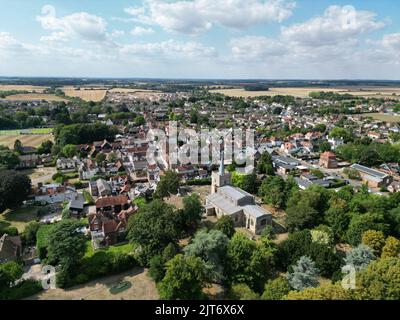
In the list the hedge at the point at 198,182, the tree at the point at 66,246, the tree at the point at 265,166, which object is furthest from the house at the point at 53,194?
the tree at the point at 265,166

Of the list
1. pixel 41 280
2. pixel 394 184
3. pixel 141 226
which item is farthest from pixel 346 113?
pixel 41 280

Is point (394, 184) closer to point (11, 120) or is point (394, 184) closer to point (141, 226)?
point (141, 226)

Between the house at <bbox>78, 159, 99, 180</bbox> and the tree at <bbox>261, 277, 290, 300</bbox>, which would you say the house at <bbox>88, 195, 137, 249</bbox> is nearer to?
the house at <bbox>78, 159, 99, 180</bbox>

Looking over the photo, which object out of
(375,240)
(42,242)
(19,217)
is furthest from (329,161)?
(19,217)

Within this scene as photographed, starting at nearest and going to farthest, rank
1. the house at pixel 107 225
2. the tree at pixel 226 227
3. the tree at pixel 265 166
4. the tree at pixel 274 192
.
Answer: the tree at pixel 226 227, the house at pixel 107 225, the tree at pixel 274 192, the tree at pixel 265 166

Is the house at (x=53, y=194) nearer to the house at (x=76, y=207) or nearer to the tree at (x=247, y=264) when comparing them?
the house at (x=76, y=207)

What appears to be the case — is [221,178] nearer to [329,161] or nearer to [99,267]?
[99,267]

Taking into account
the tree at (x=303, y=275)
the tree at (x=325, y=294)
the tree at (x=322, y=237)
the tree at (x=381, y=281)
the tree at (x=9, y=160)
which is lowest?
the tree at (x=303, y=275)
